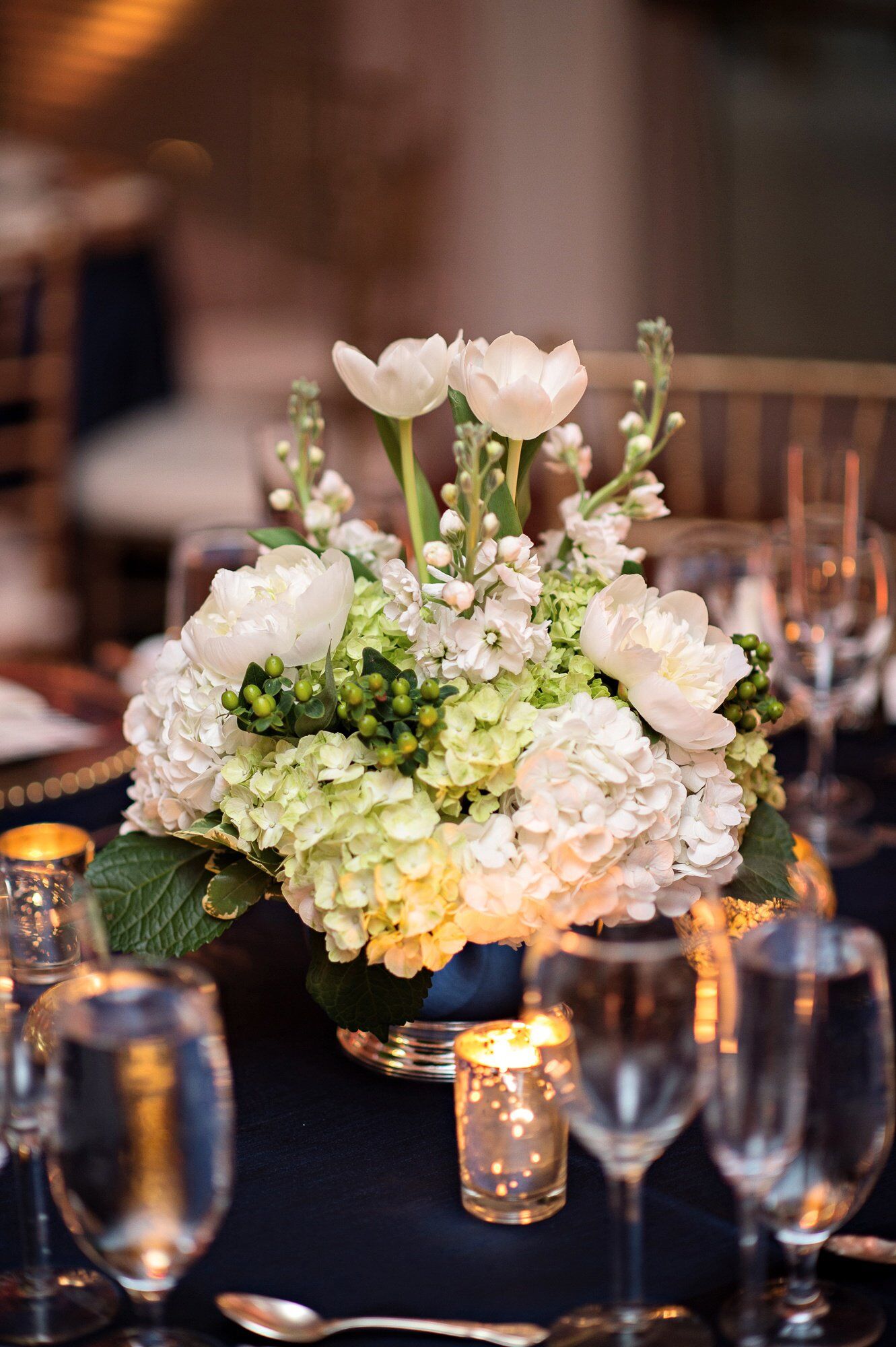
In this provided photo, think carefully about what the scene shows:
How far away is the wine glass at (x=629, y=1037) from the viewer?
25.8 inches

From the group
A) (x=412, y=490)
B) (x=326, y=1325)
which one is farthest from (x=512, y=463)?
(x=326, y=1325)

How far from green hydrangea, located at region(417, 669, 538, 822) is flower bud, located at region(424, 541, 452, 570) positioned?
0.07 metres

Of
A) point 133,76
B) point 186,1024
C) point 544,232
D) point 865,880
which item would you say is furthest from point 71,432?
point 186,1024

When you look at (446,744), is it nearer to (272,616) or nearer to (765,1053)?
(272,616)

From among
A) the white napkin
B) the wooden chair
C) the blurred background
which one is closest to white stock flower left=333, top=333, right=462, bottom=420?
the white napkin

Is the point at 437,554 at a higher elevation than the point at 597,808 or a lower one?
higher

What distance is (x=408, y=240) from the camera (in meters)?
4.92

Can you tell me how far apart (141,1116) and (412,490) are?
50cm

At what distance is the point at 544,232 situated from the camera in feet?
15.2

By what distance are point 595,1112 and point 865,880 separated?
0.75m

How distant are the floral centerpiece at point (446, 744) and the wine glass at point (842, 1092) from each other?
202 millimetres

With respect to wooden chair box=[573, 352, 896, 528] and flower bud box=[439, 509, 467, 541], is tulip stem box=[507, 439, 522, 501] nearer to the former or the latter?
flower bud box=[439, 509, 467, 541]

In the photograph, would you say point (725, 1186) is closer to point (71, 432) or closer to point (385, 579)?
point (385, 579)

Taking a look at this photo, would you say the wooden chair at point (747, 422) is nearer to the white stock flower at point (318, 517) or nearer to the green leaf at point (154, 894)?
the white stock flower at point (318, 517)
